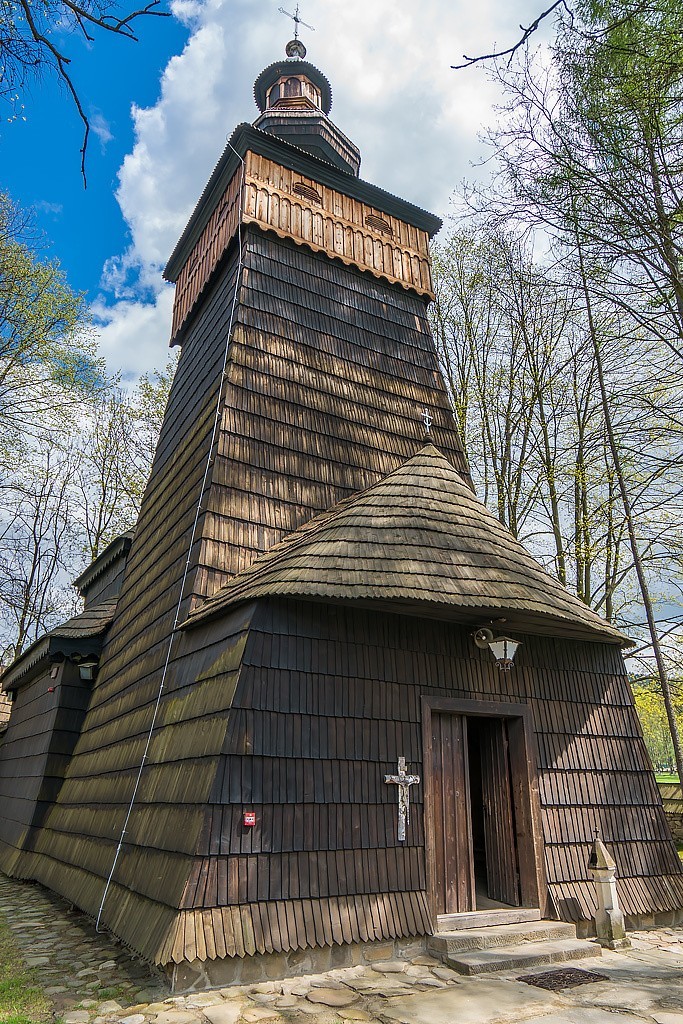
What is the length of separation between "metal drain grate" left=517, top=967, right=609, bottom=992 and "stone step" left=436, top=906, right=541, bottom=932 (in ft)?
2.27

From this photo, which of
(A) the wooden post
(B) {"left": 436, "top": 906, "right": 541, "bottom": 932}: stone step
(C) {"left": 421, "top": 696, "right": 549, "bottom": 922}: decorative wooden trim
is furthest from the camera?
(C) {"left": 421, "top": 696, "right": 549, "bottom": 922}: decorative wooden trim

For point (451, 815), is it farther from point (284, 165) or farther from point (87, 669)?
point (284, 165)

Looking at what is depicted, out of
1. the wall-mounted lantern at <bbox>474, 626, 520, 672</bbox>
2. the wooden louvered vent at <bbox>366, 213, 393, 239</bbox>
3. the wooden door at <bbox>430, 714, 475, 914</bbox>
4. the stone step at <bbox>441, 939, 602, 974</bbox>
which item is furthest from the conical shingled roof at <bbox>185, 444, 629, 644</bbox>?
the wooden louvered vent at <bbox>366, 213, 393, 239</bbox>

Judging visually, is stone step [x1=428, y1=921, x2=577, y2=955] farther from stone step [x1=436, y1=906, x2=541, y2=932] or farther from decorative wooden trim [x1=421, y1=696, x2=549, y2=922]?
decorative wooden trim [x1=421, y1=696, x2=549, y2=922]

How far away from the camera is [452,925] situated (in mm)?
5449

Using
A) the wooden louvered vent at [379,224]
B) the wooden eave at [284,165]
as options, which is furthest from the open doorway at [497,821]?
the wooden eave at [284,165]

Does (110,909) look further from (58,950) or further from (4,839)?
(4,839)

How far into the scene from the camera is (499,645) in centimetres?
613

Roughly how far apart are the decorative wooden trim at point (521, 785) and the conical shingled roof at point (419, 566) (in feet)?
2.62

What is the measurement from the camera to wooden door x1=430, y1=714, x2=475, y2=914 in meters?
5.75

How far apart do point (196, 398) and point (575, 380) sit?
31.0ft

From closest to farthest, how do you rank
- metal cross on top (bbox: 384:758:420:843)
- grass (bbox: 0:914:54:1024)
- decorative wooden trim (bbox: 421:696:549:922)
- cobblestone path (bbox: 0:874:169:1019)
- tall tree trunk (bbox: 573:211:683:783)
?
grass (bbox: 0:914:54:1024) < cobblestone path (bbox: 0:874:169:1019) < metal cross on top (bbox: 384:758:420:843) < decorative wooden trim (bbox: 421:696:549:922) < tall tree trunk (bbox: 573:211:683:783)

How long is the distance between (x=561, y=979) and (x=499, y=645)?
252 cm

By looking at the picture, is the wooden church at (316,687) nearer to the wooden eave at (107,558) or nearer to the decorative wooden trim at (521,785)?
the decorative wooden trim at (521,785)
